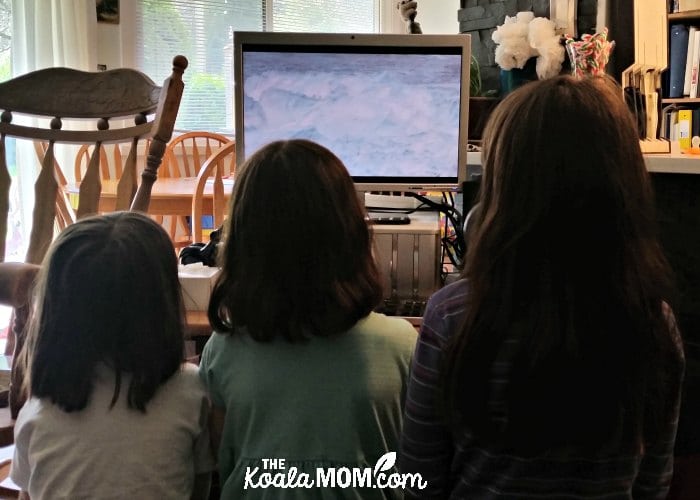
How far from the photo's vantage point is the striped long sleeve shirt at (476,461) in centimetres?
88

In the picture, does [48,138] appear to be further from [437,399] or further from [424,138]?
[437,399]

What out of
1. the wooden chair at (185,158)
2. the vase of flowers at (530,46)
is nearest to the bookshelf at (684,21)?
the vase of flowers at (530,46)

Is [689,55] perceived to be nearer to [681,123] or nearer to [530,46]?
[681,123]

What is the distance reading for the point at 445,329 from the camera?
881mm

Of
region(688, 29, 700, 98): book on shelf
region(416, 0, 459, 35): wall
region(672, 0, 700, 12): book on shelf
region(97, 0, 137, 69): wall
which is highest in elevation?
region(416, 0, 459, 35): wall

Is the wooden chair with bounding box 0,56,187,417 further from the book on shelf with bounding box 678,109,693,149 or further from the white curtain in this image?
the book on shelf with bounding box 678,109,693,149

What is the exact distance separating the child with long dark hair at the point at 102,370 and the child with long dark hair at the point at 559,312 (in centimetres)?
38

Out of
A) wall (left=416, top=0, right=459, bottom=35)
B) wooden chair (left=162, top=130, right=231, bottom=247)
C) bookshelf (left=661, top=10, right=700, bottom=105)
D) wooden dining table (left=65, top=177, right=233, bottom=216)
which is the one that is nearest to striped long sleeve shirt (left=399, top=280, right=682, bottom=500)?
wooden dining table (left=65, top=177, right=233, bottom=216)

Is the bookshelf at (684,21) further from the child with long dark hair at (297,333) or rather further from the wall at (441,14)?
the child with long dark hair at (297,333)

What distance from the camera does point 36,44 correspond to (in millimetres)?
3400

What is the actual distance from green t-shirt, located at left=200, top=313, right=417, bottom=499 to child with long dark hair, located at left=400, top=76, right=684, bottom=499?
0.15 m

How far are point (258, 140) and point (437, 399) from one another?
80 centimetres

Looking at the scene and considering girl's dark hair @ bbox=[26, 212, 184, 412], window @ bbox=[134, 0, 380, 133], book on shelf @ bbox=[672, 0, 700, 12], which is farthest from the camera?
window @ bbox=[134, 0, 380, 133]

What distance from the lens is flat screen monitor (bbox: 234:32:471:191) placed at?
151 cm
